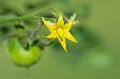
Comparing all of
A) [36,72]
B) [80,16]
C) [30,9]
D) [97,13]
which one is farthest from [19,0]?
[97,13]

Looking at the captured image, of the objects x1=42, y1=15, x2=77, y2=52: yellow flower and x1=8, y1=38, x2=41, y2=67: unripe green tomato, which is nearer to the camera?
x1=42, y1=15, x2=77, y2=52: yellow flower

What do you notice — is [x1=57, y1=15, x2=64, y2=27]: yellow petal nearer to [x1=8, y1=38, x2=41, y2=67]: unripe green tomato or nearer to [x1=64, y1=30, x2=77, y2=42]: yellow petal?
[x1=64, y1=30, x2=77, y2=42]: yellow petal

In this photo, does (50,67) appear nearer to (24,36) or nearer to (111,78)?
(111,78)

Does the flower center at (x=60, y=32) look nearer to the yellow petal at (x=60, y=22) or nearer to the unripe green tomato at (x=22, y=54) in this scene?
the yellow petal at (x=60, y=22)

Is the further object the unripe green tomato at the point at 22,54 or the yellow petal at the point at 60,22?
the unripe green tomato at the point at 22,54

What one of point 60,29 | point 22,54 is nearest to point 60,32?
point 60,29

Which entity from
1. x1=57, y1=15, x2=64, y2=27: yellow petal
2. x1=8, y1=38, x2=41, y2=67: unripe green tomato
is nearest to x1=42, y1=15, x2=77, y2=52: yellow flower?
x1=57, y1=15, x2=64, y2=27: yellow petal

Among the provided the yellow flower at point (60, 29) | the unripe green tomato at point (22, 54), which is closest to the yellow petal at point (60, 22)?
the yellow flower at point (60, 29)

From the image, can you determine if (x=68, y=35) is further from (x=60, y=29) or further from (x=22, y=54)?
(x=22, y=54)

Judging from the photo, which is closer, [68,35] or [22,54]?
[68,35]
